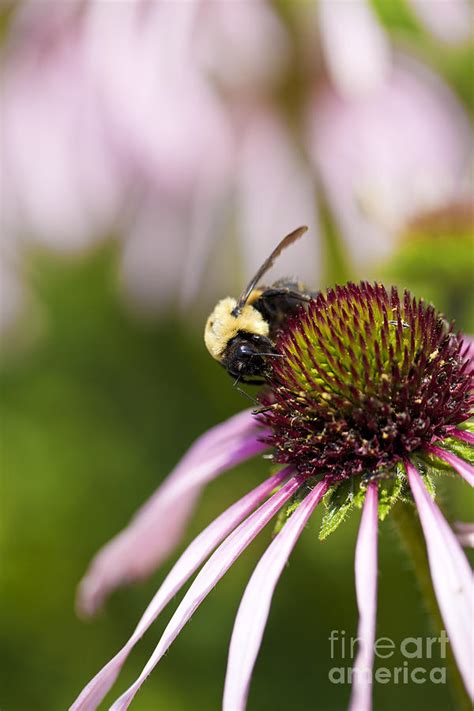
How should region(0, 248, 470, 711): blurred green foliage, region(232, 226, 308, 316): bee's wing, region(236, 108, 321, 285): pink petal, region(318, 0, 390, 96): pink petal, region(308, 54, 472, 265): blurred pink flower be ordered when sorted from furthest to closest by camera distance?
1. region(236, 108, 321, 285): pink petal
2. region(308, 54, 472, 265): blurred pink flower
3. region(0, 248, 470, 711): blurred green foliage
4. region(318, 0, 390, 96): pink petal
5. region(232, 226, 308, 316): bee's wing

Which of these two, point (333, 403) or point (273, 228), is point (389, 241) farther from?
point (333, 403)

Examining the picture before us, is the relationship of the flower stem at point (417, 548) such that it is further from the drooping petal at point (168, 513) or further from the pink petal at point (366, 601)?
the drooping petal at point (168, 513)

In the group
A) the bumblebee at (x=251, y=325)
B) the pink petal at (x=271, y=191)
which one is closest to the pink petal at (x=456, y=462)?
the bumblebee at (x=251, y=325)

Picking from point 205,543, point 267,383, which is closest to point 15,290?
point 267,383

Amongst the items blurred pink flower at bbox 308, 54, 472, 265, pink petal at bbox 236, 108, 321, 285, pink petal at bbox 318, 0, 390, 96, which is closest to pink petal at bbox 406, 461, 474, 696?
pink petal at bbox 318, 0, 390, 96

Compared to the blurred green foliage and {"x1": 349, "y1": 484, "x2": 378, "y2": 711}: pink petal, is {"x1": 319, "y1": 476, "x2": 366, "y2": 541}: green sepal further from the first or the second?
the blurred green foliage

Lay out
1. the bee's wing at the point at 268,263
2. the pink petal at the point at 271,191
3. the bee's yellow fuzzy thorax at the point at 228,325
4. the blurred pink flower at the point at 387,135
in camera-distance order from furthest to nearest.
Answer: the pink petal at the point at 271,191, the blurred pink flower at the point at 387,135, the bee's yellow fuzzy thorax at the point at 228,325, the bee's wing at the point at 268,263
